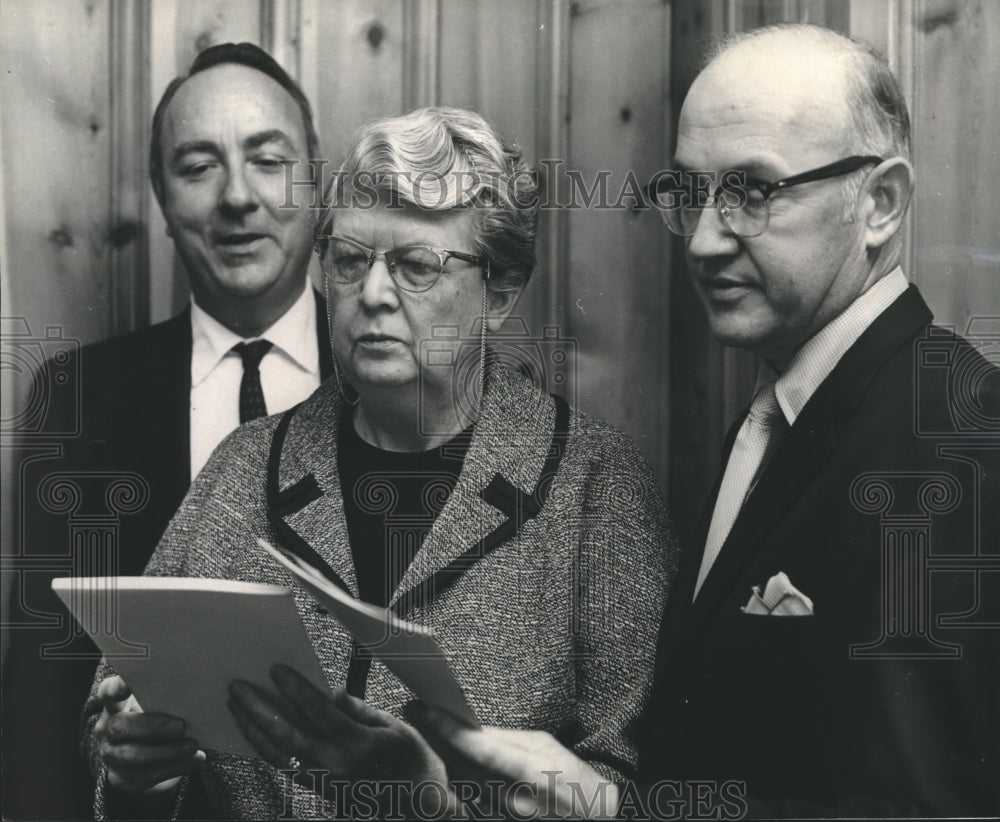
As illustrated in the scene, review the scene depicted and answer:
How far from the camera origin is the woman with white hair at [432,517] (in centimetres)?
214

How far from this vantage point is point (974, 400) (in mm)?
2146

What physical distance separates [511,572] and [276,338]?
2.33ft

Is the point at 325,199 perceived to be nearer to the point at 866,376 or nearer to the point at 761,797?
the point at 866,376

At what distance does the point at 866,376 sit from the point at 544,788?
3.02ft

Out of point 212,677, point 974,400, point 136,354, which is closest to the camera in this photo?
point 212,677

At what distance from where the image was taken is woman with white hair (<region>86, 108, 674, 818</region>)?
214cm

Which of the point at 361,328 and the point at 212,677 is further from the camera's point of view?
the point at 361,328

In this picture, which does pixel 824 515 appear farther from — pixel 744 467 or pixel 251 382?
pixel 251 382

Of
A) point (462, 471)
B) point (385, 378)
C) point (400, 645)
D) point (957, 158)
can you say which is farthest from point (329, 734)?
point (957, 158)

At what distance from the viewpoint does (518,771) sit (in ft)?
6.79

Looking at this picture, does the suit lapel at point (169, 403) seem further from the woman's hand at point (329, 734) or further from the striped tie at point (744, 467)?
the striped tie at point (744, 467)

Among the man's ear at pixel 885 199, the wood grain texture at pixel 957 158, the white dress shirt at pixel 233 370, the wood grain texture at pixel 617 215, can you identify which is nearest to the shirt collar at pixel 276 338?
the white dress shirt at pixel 233 370

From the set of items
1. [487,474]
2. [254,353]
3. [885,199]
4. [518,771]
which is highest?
[885,199]

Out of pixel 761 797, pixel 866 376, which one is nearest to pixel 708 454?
pixel 866 376
